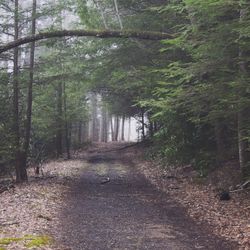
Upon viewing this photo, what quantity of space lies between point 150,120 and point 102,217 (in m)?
6.95

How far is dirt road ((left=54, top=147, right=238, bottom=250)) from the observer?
26.6ft

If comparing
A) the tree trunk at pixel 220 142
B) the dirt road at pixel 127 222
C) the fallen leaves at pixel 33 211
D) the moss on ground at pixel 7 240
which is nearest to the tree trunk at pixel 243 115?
the tree trunk at pixel 220 142

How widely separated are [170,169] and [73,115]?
33.5ft

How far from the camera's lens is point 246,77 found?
29.3ft

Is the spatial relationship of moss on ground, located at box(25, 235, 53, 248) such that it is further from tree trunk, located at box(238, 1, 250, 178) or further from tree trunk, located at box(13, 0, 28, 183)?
tree trunk, located at box(13, 0, 28, 183)

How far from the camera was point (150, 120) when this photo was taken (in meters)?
16.7

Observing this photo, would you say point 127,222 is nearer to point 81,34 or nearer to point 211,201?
point 211,201

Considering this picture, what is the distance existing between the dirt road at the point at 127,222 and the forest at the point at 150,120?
1.0 inches

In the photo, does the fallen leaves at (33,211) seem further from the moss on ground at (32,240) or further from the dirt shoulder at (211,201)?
the dirt shoulder at (211,201)

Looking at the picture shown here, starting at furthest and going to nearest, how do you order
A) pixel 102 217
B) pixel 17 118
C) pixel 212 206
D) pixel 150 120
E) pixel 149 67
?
pixel 150 120, pixel 17 118, pixel 149 67, pixel 212 206, pixel 102 217

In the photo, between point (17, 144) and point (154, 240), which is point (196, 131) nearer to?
point (17, 144)

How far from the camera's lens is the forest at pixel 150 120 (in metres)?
8.89

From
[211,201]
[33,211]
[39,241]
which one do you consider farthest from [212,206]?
[39,241]

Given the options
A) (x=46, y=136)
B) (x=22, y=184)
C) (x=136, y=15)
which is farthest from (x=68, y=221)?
(x=46, y=136)
